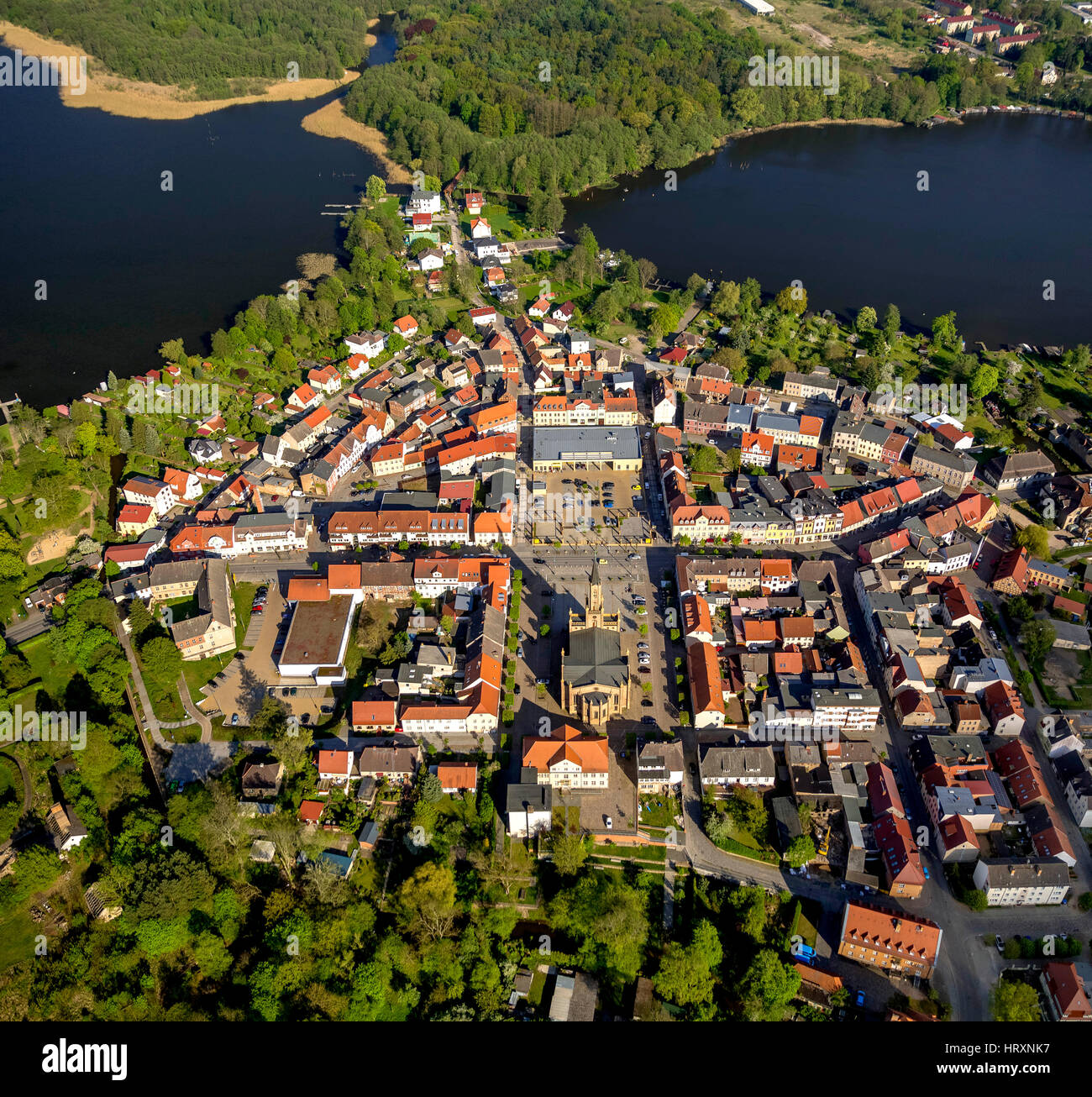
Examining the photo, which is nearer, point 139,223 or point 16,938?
point 16,938

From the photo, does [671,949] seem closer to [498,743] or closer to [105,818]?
[498,743]

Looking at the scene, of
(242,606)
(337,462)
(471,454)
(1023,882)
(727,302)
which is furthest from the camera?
(727,302)

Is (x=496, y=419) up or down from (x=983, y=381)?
down

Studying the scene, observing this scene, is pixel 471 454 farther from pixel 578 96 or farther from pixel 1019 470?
pixel 578 96

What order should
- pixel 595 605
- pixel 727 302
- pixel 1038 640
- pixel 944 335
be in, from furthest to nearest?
pixel 727 302 → pixel 944 335 → pixel 1038 640 → pixel 595 605

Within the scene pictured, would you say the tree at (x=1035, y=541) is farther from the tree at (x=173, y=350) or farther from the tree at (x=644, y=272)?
the tree at (x=173, y=350)

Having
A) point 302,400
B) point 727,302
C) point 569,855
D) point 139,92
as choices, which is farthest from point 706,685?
point 139,92

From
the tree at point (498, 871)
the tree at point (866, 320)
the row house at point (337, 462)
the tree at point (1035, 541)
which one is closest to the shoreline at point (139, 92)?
the row house at point (337, 462)

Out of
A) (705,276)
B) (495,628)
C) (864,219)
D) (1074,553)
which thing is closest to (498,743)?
(495,628)
